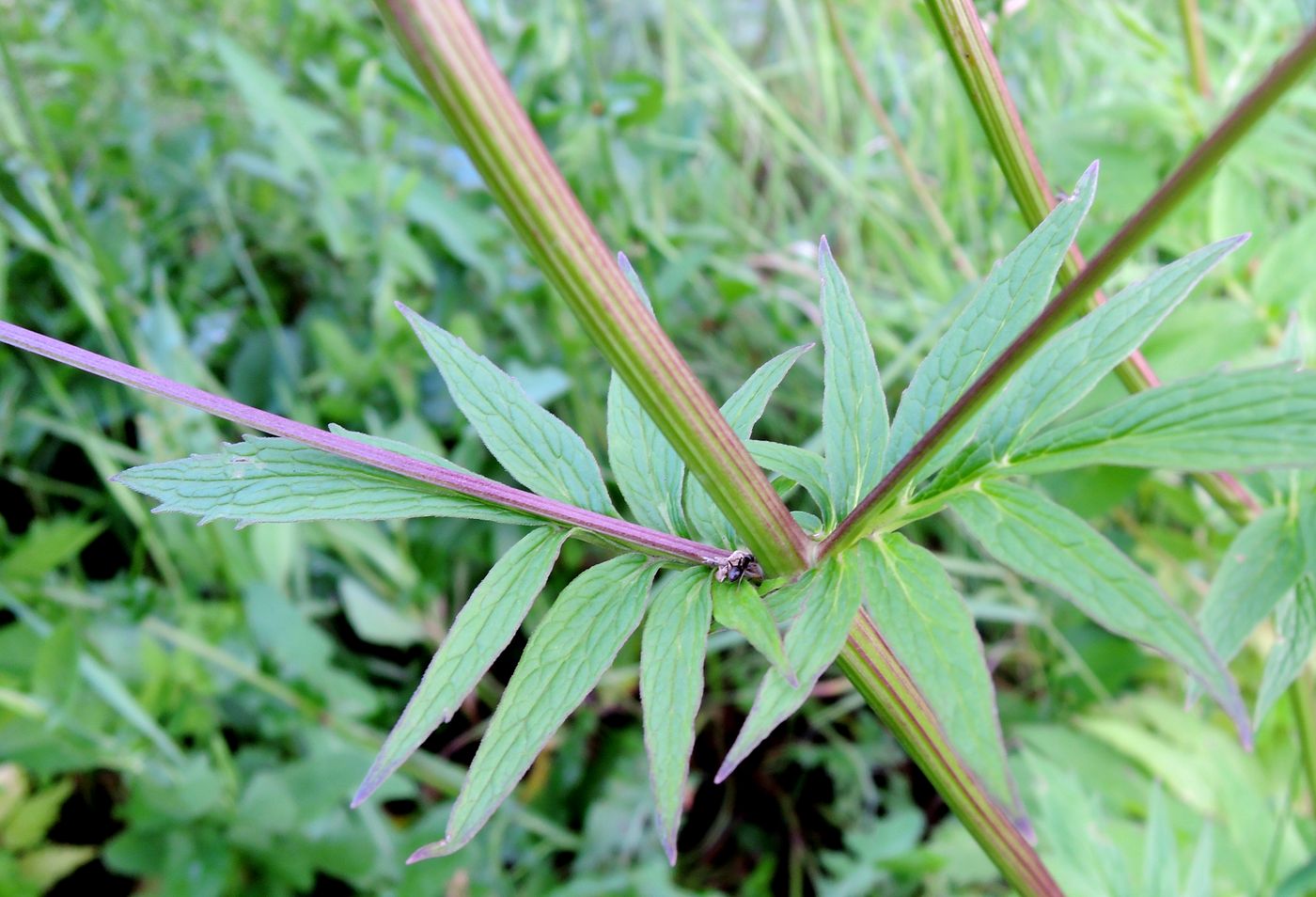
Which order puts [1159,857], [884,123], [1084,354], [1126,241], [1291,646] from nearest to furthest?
[1126,241] < [1084,354] < [1291,646] < [1159,857] < [884,123]

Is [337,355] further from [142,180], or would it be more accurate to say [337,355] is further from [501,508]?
[501,508]

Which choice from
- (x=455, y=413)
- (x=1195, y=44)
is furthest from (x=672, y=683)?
(x=455, y=413)

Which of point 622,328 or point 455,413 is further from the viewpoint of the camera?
point 455,413

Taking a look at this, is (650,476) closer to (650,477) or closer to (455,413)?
(650,477)

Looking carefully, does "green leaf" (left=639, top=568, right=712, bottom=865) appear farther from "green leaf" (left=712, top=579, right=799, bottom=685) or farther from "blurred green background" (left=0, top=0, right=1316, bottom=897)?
"blurred green background" (left=0, top=0, right=1316, bottom=897)

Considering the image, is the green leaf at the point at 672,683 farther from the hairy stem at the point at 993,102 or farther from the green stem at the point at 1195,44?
the green stem at the point at 1195,44

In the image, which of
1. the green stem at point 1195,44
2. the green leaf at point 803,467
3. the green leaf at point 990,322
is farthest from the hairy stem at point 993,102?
the green stem at point 1195,44

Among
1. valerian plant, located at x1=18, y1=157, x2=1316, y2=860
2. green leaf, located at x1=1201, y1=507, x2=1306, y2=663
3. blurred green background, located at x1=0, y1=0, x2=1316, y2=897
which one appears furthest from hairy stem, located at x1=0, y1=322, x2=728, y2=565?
blurred green background, located at x1=0, y1=0, x2=1316, y2=897
